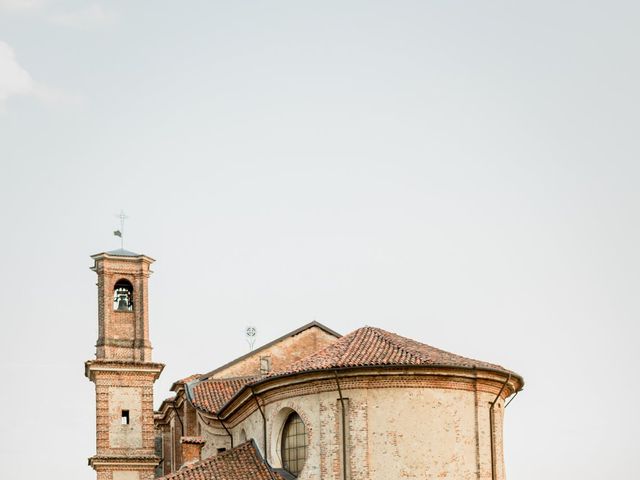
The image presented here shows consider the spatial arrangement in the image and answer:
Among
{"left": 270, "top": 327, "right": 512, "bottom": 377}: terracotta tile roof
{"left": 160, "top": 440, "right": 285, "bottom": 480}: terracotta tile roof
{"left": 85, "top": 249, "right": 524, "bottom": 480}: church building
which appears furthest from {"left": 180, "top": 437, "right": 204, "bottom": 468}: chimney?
{"left": 270, "top": 327, "right": 512, "bottom": 377}: terracotta tile roof

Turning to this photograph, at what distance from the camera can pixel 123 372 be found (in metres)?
41.3

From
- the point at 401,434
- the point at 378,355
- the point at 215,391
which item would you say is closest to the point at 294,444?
the point at 401,434

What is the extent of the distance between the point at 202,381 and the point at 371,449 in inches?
444

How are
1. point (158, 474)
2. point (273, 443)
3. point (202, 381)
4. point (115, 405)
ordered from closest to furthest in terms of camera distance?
1. point (273, 443)
2. point (202, 381)
3. point (115, 405)
4. point (158, 474)

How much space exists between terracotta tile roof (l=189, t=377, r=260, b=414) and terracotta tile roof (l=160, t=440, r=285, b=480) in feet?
17.5

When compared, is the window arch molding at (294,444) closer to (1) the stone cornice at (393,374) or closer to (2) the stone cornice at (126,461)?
(1) the stone cornice at (393,374)

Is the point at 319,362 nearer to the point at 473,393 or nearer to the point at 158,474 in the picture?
the point at 473,393

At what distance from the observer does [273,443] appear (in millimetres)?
29250

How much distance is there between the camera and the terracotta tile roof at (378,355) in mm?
27703

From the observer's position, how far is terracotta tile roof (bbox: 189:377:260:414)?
1403 inches

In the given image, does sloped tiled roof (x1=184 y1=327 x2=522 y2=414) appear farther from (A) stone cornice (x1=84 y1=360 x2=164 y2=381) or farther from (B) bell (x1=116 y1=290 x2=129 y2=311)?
(B) bell (x1=116 y1=290 x2=129 y2=311)

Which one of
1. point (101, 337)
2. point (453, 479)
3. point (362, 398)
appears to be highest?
point (101, 337)

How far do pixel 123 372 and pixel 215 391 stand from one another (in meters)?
5.71

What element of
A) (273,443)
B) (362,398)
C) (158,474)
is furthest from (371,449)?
(158,474)
